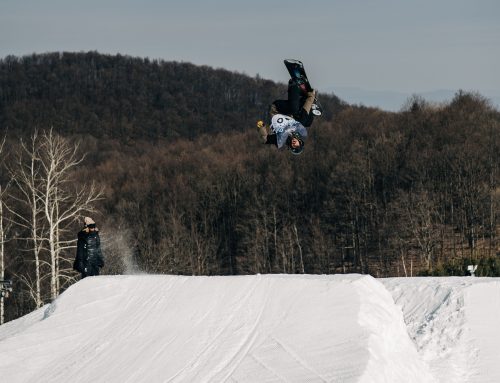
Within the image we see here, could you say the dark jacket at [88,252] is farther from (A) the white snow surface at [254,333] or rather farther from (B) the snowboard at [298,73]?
(B) the snowboard at [298,73]

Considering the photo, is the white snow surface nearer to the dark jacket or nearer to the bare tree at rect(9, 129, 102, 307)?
the dark jacket

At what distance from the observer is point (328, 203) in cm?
7488

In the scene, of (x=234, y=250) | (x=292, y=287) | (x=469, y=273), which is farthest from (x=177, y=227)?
(x=292, y=287)

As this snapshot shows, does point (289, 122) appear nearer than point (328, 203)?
Yes

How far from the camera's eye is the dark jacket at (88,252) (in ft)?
57.6

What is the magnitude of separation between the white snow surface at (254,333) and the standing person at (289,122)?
113 inches

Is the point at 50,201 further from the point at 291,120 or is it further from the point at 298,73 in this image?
the point at 298,73

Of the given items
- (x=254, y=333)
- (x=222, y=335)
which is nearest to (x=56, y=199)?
(x=222, y=335)

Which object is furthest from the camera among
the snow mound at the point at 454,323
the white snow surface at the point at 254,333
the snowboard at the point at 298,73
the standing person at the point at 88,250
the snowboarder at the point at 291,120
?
the standing person at the point at 88,250

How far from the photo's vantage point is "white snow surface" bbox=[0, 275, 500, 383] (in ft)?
37.6

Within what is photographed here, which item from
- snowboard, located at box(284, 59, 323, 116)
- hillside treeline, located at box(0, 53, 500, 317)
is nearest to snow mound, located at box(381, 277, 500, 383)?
snowboard, located at box(284, 59, 323, 116)

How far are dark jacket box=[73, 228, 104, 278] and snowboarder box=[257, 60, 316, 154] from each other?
6.24 meters

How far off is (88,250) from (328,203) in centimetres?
5838

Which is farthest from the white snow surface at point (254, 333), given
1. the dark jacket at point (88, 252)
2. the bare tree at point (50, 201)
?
the bare tree at point (50, 201)
